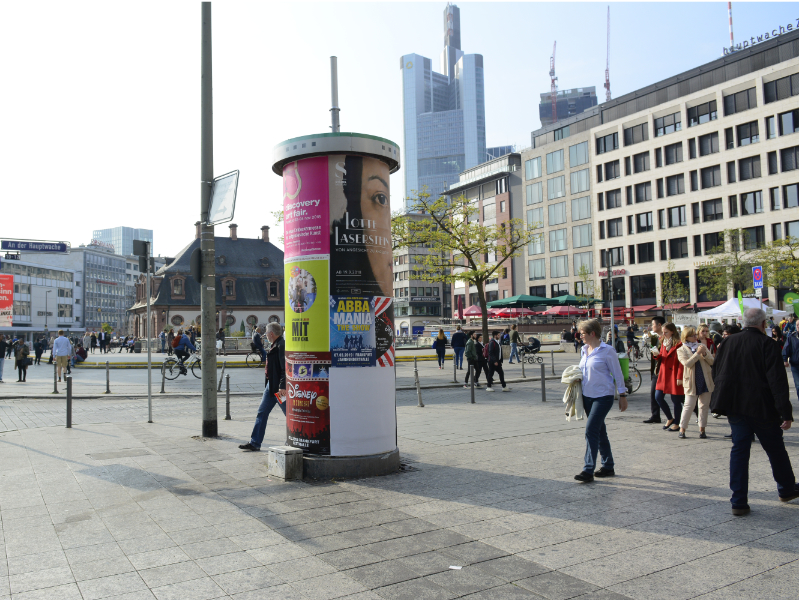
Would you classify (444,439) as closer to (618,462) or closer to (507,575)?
(618,462)

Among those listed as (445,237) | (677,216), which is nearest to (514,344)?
(445,237)

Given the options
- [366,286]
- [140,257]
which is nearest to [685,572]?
[366,286]

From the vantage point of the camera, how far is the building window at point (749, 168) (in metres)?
53.5

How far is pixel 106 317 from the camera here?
474ft

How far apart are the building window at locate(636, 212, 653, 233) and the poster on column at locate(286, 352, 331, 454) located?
202 ft

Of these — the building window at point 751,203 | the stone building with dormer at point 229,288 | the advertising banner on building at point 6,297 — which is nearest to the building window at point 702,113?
the building window at point 751,203

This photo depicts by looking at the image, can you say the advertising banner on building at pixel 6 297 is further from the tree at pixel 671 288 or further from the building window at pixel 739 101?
the building window at pixel 739 101

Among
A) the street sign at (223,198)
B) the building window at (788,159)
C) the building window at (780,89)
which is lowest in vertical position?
the street sign at (223,198)

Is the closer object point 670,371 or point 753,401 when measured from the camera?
point 753,401

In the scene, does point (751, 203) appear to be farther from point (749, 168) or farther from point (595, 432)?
point (595, 432)

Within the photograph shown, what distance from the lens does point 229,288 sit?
86.0 meters

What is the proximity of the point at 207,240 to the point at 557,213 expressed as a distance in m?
67.8

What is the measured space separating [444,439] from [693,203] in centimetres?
5628

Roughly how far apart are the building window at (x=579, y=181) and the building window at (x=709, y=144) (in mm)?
13712
